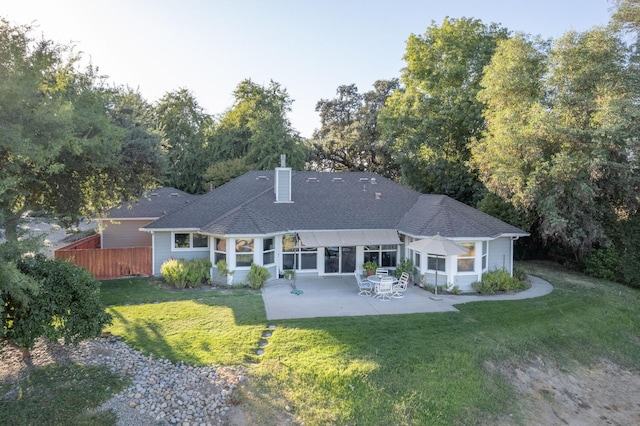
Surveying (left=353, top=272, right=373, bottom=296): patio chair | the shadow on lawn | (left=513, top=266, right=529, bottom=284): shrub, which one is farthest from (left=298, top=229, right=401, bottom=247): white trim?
the shadow on lawn

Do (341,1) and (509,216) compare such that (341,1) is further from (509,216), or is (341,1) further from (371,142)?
(371,142)

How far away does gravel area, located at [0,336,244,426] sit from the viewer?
905 centimetres

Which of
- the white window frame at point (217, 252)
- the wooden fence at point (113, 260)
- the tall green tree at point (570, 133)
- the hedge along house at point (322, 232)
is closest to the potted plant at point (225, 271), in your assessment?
the hedge along house at point (322, 232)

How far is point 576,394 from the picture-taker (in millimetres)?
12094

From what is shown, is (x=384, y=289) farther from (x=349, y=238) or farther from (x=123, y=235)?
(x=123, y=235)

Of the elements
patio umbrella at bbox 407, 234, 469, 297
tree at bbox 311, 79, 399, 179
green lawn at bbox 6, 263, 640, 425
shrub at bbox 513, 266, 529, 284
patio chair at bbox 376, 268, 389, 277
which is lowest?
green lawn at bbox 6, 263, 640, 425

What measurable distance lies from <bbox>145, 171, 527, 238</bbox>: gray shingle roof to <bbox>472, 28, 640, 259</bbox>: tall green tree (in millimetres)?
3161

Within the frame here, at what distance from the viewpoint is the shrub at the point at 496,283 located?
63.8ft

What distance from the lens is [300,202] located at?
24109 mm

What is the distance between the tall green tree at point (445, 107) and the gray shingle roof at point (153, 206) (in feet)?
59.8

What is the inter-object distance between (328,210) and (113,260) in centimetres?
1262

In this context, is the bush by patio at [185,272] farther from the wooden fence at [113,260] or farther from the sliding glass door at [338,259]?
the sliding glass door at [338,259]

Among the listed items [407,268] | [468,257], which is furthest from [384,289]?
[468,257]

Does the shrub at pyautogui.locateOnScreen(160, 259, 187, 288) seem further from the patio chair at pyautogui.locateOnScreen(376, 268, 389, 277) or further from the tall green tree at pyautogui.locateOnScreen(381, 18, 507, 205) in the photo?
the tall green tree at pyautogui.locateOnScreen(381, 18, 507, 205)
